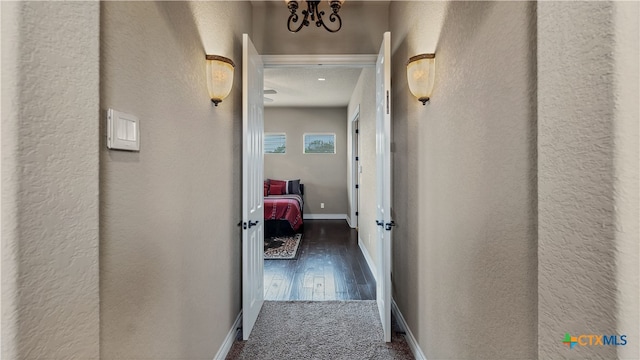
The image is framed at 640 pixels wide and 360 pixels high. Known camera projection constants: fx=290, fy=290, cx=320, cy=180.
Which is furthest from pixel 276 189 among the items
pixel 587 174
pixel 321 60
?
pixel 587 174

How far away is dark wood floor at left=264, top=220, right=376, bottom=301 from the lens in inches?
119

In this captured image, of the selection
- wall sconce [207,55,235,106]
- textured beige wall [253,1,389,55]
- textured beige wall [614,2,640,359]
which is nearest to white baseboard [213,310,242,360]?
wall sconce [207,55,235,106]

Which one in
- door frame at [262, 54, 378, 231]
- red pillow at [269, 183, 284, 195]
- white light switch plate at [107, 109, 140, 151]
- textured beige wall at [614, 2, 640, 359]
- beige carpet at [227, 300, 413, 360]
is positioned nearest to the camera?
textured beige wall at [614, 2, 640, 359]

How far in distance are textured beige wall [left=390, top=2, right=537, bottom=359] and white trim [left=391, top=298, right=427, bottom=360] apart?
2.8 inches

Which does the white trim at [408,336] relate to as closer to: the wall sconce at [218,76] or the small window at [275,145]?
the wall sconce at [218,76]

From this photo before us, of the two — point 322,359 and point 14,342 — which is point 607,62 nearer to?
point 14,342

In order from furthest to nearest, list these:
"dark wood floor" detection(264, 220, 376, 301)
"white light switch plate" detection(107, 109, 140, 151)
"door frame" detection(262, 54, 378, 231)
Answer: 1. "dark wood floor" detection(264, 220, 376, 301)
2. "door frame" detection(262, 54, 378, 231)
3. "white light switch plate" detection(107, 109, 140, 151)

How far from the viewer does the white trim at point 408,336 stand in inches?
75.9

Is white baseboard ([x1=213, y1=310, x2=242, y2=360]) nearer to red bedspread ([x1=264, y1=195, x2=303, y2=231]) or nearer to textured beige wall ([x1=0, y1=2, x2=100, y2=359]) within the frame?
textured beige wall ([x1=0, y1=2, x2=100, y2=359])

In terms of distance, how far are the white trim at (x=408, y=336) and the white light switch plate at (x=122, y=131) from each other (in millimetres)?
1977

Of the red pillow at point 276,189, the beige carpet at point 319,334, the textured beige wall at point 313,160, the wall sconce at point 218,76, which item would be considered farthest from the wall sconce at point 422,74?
the textured beige wall at point 313,160

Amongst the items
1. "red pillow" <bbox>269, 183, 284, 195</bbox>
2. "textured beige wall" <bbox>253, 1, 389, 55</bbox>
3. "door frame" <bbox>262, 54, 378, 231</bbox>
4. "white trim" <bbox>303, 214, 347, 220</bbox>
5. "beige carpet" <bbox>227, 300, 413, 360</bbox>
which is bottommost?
"beige carpet" <bbox>227, 300, 413, 360</bbox>

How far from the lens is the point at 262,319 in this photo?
A: 2518 millimetres

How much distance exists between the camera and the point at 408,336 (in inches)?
84.9
